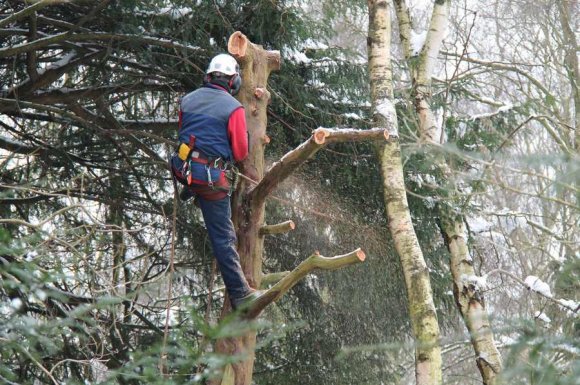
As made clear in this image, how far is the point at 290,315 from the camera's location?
9.29 metres

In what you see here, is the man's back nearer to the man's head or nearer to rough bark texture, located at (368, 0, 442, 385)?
the man's head

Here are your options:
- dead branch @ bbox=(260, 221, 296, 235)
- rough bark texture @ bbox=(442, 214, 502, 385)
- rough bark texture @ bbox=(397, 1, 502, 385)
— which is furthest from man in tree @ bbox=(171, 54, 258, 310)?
rough bark texture @ bbox=(442, 214, 502, 385)

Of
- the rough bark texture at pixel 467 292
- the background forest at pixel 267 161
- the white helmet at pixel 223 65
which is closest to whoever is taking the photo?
the white helmet at pixel 223 65

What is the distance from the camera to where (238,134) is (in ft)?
18.7

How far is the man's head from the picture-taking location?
5871 mm

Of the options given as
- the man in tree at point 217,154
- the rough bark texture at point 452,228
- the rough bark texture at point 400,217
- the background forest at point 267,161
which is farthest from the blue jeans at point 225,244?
the rough bark texture at point 452,228

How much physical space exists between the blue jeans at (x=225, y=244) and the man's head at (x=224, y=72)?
0.79 meters

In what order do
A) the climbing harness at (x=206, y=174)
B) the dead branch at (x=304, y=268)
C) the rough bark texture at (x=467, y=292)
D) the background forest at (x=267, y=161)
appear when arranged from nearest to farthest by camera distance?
1. the dead branch at (x=304, y=268)
2. the climbing harness at (x=206, y=174)
3. the rough bark texture at (x=467, y=292)
4. the background forest at (x=267, y=161)

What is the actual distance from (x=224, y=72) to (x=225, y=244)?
3.90ft

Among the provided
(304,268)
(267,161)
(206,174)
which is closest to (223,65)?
(206,174)

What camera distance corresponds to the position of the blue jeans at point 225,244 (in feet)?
18.2

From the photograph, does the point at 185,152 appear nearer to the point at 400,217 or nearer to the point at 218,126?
the point at 218,126

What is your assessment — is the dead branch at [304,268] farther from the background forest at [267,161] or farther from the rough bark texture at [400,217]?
the background forest at [267,161]

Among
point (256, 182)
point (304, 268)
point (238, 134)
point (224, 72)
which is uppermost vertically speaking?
point (224, 72)
